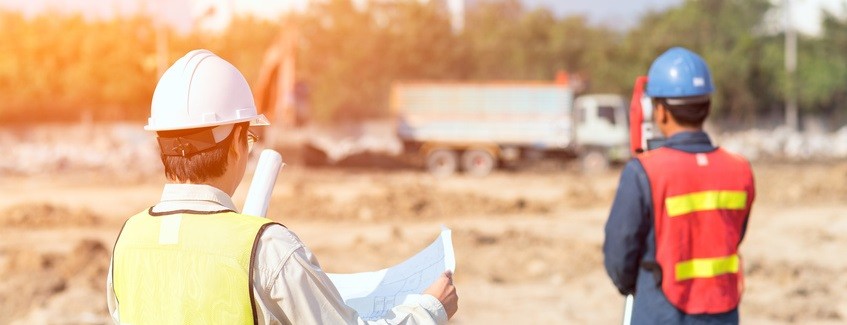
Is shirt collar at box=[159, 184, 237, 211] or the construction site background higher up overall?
shirt collar at box=[159, 184, 237, 211]

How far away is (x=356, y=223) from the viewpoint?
15.0 m

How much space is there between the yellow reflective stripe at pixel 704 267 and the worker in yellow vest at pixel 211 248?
1.31 metres

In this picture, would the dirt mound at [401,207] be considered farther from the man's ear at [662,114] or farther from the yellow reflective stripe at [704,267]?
the yellow reflective stripe at [704,267]

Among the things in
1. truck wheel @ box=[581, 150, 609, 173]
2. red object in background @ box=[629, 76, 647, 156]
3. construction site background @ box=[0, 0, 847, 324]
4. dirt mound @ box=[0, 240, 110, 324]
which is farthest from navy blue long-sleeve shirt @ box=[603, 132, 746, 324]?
truck wheel @ box=[581, 150, 609, 173]

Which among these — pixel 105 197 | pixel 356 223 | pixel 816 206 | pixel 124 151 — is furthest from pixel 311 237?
pixel 124 151

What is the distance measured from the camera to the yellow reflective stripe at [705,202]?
3.04 metres

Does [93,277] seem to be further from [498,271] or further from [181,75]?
[181,75]

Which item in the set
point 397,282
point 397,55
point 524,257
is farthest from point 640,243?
point 397,55

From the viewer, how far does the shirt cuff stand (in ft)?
6.23

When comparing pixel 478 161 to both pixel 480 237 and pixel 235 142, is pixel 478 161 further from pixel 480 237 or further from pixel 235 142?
pixel 235 142

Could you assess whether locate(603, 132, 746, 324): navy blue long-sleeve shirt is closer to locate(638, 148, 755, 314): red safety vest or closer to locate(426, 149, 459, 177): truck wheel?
locate(638, 148, 755, 314): red safety vest

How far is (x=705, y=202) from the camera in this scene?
308cm

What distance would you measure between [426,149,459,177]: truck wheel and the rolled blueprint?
21042 mm

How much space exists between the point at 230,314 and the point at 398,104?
21.8m
